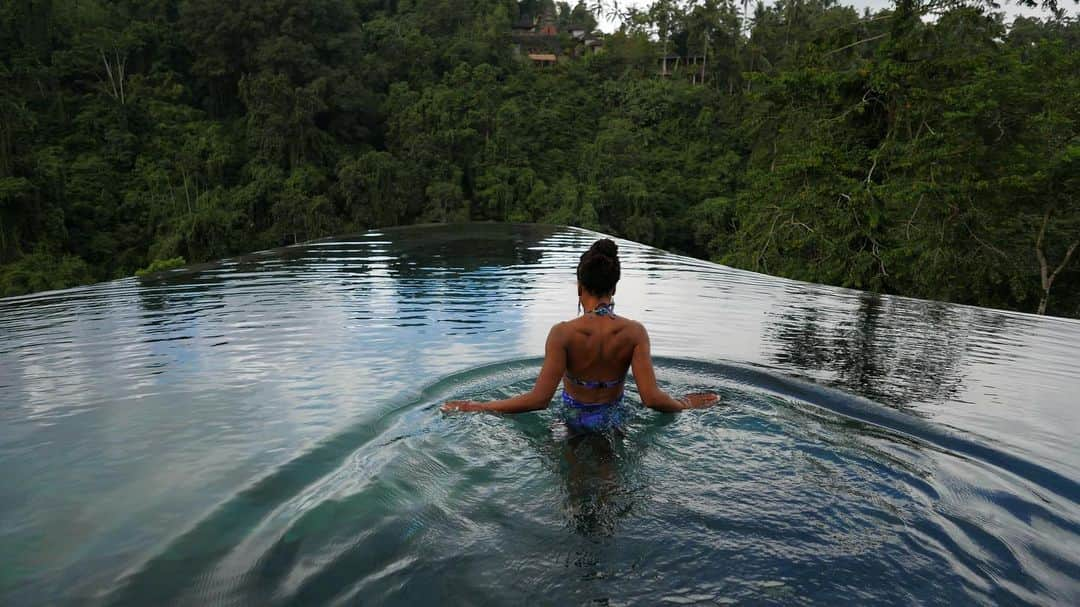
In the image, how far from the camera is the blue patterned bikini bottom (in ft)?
8.98

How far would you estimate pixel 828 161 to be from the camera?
39.1 ft

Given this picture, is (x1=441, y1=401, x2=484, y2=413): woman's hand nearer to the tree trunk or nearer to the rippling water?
the rippling water

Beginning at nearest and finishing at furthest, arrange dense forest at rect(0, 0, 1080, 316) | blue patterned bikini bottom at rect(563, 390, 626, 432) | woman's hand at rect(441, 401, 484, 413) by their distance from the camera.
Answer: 1. blue patterned bikini bottom at rect(563, 390, 626, 432)
2. woman's hand at rect(441, 401, 484, 413)
3. dense forest at rect(0, 0, 1080, 316)

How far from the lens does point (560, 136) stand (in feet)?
118

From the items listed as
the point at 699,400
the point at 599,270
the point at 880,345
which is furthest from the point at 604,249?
the point at 880,345

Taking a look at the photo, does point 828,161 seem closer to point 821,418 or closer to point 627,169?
point 821,418

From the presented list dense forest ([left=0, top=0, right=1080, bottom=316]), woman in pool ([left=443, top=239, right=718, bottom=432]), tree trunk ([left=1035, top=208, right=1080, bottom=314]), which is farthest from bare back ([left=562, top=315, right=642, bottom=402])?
tree trunk ([left=1035, top=208, right=1080, bottom=314])

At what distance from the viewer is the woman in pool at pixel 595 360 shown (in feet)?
8.72

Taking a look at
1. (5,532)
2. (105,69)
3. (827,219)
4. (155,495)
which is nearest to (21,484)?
(5,532)

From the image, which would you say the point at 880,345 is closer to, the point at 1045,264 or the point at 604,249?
the point at 604,249

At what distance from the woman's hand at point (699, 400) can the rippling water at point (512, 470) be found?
0.10 m

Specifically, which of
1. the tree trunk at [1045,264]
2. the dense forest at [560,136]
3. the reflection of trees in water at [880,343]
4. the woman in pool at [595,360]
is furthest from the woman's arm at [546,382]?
the tree trunk at [1045,264]

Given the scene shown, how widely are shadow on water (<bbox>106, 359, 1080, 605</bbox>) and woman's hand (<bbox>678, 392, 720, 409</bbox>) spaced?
6.5 inches

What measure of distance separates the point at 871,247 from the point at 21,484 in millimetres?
12579
